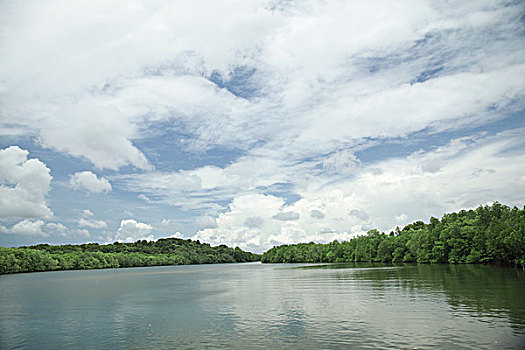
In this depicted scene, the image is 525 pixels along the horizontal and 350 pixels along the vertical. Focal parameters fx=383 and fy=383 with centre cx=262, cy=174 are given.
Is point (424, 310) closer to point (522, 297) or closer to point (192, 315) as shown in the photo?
point (522, 297)

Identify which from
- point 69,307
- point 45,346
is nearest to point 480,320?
point 45,346

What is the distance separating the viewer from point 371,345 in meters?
25.8

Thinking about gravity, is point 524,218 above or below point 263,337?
above

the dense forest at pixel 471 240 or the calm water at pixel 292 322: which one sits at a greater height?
the dense forest at pixel 471 240

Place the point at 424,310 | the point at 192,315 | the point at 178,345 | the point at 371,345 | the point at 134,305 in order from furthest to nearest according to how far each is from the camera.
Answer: the point at 134,305, the point at 192,315, the point at 424,310, the point at 178,345, the point at 371,345

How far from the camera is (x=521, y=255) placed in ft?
283

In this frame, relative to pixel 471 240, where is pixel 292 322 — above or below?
below

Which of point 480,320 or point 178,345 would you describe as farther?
point 480,320

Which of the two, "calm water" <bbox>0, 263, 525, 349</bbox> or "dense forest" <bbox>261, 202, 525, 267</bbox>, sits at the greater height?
"dense forest" <bbox>261, 202, 525, 267</bbox>

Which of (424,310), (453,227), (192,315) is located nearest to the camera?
(424,310)

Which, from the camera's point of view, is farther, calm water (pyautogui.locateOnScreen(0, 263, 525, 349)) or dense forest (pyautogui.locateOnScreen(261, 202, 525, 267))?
dense forest (pyautogui.locateOnScreen(261, 202, 525, 267))

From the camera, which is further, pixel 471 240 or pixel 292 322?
pixel 471 240

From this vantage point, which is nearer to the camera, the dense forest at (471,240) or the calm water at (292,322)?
the calm water at (292,322)

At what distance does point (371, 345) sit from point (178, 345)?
44.8 feet
